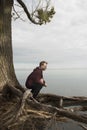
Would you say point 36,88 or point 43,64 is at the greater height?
point 43,64

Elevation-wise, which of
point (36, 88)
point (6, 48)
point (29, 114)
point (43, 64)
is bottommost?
point (29, 114)

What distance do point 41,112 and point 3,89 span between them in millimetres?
2342

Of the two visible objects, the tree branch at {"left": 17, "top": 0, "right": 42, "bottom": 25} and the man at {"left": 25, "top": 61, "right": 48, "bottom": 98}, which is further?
the tree branch at {"left": 17, "top": 0, "right": 42, "bottom": 25}

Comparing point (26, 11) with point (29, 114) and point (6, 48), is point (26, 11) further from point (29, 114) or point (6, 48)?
point (29, 114)

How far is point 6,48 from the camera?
13938 millimetres

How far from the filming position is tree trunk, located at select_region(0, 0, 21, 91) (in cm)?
1368

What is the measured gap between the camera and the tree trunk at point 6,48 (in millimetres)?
13680

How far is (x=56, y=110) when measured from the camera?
11211mm

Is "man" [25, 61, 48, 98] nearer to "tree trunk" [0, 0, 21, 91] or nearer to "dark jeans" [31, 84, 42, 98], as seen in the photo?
"dark jeans" [31, 84, 42, 98]

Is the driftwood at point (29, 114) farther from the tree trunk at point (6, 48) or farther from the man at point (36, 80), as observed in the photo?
the tree trunk at point (6, 48)

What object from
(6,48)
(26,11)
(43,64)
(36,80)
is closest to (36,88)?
(36,80)

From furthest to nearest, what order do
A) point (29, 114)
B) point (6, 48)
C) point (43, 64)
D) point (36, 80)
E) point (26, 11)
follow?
1. point (26, 11)
2. point (6, 48)
3. point (36, 80)
4. point (43, 64)
5. point (29, 114)

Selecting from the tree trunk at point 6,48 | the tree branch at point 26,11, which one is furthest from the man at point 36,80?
the tree branch at point 26,11

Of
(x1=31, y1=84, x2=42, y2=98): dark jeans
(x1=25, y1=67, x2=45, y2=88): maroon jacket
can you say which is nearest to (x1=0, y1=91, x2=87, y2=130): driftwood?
(x1=31, y1=84, x2=42, y2=98): dark jeans
